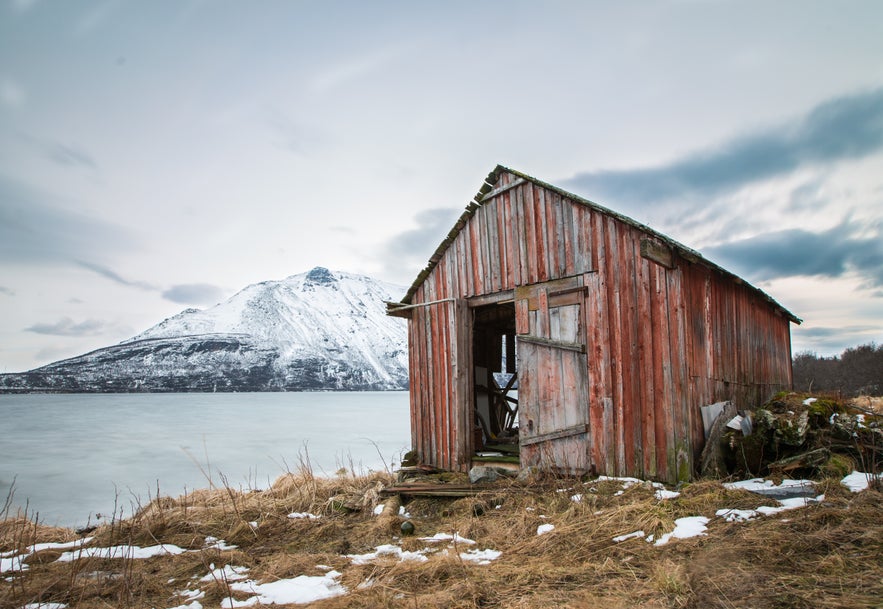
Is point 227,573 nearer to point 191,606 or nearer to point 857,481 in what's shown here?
point 191,606

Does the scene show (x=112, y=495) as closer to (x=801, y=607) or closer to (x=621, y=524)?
(x=621, y=524)

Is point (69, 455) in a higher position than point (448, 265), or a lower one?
lower

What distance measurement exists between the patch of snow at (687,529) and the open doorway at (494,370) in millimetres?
6738

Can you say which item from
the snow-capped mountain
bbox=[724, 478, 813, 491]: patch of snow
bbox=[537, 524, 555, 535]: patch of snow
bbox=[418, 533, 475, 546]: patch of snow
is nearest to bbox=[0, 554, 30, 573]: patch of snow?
bbox=[418, 533, 475, 546]: patch of snow

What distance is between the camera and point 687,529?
4508 mm

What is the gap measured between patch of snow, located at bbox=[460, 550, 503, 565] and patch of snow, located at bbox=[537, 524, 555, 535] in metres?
0.58

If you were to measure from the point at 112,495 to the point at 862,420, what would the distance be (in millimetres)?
17596

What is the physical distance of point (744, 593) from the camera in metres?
3.08

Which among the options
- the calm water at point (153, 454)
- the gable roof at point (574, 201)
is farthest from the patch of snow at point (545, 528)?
the calm water at point (153, 454)

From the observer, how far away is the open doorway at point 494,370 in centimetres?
1202

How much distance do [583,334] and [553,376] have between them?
0.80 metres

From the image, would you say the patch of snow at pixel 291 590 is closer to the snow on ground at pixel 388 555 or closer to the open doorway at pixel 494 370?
the snow on ground at pixel 388 555

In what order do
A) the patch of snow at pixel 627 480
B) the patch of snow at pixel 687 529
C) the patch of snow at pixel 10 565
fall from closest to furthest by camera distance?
1. the patch of snow at pixel 687 529
2. the patch of snow at pixel 10 565
3. the patch of snow at pixel 627 480

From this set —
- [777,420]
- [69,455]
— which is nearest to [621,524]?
[777,420]
